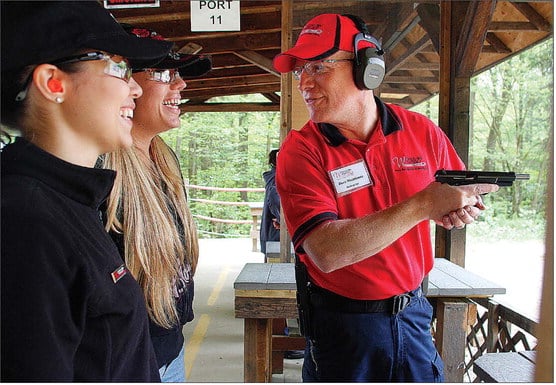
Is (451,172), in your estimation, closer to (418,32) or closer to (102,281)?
(102,281)

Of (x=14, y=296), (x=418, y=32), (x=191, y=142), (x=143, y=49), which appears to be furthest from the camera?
(x=191, y=142)

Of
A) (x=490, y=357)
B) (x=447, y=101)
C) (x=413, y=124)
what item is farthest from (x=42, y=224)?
(x=447, y=101)

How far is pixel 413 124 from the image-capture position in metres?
1.65

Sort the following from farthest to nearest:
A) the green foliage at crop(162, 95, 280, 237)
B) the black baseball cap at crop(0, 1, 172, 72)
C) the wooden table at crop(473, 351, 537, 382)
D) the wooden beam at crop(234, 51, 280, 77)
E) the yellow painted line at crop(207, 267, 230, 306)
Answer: the green foliage at crop(162, 95, 280, 237) < the yellow painted line at crop(207, 267, 230, 306) < the wooden beam at crop(234, 51, 280, 77) < the wooden table at crop(473, 351, 537, 382) < the black baseball cap at crop(0, 1, 172, 72)

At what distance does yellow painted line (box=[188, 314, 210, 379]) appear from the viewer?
4.28 metres

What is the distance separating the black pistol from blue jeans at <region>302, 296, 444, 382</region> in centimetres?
41

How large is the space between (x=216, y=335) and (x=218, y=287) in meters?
1.97

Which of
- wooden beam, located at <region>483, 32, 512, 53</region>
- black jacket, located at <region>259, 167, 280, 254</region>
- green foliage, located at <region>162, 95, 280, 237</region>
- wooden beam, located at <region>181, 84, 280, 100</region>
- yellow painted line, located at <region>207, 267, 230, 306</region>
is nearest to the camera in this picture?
wooden beam, located at <region>483, 32, 512, 53</region>

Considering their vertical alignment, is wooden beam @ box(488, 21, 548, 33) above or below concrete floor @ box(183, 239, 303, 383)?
above

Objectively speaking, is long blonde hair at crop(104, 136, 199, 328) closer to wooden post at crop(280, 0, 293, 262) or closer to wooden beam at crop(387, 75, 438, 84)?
wooden post at crop(280, 0, 293, 262)

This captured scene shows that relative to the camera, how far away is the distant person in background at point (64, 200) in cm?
75

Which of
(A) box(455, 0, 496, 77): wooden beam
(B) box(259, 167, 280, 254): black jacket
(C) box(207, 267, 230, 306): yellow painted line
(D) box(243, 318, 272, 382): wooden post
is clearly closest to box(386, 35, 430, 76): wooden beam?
(A) box(455, 0, 496, 77): wooden beam

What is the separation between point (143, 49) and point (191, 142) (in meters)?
16.0

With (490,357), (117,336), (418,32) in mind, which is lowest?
(490,357)
